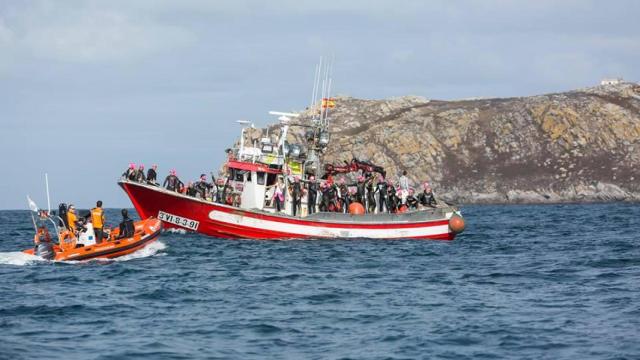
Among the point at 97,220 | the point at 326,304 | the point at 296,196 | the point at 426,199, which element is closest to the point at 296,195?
the point at 296,196

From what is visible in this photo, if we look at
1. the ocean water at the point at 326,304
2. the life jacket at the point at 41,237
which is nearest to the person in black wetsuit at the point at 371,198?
the ocean water at the point at 326,304

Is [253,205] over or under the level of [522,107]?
under

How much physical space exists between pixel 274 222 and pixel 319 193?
2883mm

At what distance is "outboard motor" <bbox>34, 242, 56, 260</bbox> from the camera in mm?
32125

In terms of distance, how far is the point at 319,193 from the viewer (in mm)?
42875

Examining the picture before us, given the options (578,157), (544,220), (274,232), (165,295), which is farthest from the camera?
(578,157)

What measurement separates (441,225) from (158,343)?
1010 inches

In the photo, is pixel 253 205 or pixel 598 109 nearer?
pixel 253 205

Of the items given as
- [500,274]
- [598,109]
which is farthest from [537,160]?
[500,274]

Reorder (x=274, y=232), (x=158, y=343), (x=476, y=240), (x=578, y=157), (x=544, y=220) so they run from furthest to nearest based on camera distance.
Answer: (x=578, y=157) → (x=544, y=220) → (x=476, y=240) → (x=274, y=232) → (x=158, y=343)

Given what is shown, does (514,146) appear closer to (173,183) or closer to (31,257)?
(173,183)

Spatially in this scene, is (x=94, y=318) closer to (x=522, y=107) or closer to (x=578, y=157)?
(x=578, y=157)

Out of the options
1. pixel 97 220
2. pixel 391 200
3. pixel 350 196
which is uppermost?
pixel 350 196

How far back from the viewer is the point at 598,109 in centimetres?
12269
